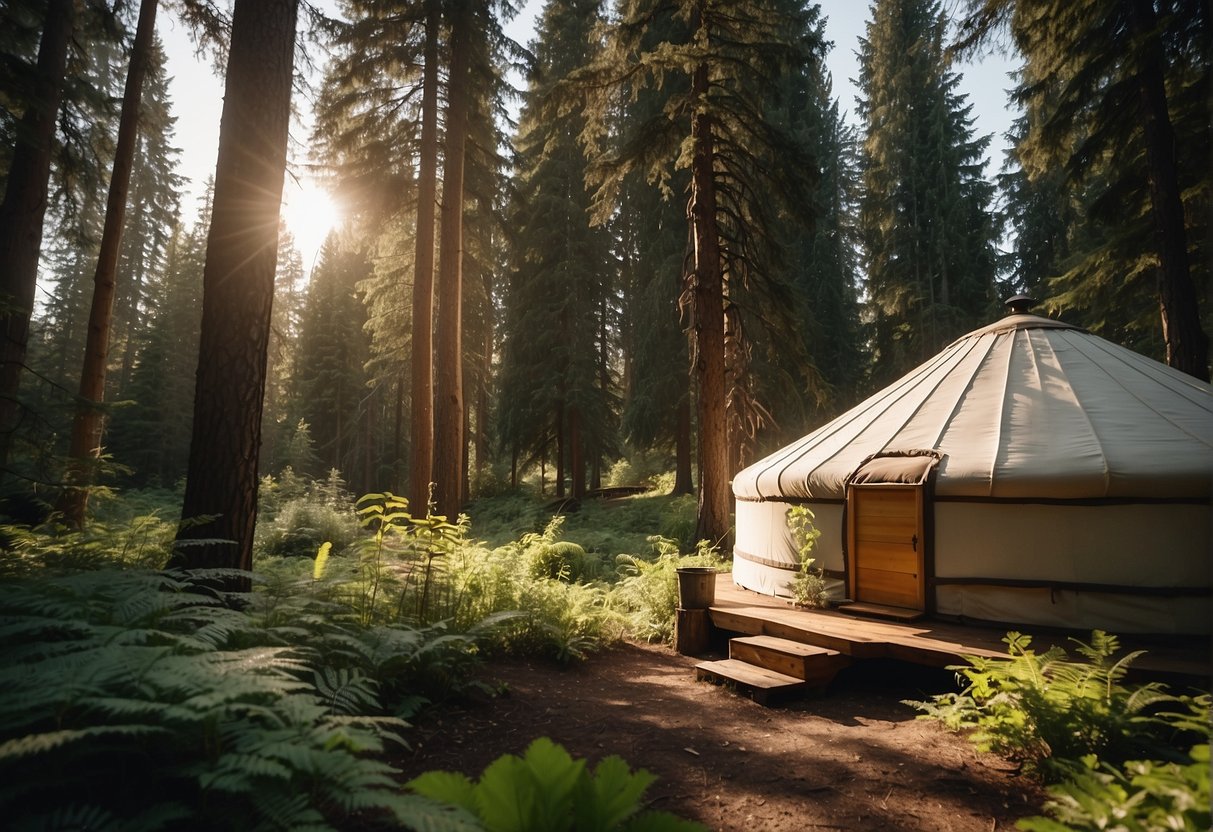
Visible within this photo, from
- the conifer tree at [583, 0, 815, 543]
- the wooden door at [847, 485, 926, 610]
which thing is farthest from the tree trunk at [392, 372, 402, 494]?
the wooden door at [847, 485, 926, 610]

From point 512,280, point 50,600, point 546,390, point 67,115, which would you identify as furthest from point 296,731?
point 512,280

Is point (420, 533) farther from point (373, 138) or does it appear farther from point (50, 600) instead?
point (373, 138)

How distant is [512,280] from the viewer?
17.4 meters

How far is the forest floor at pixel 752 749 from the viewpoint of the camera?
2512 millimetres

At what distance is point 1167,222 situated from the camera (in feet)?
22.9

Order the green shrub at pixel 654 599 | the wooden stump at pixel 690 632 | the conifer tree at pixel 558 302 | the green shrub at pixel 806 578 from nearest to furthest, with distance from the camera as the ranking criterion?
the wooden stump at pixel 690 632 < the green shrub at pixel 806 578 < the green shrub at pixel 654 599 < the conifer tree at pixel 558 302

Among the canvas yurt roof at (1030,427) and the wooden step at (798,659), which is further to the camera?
the canvas yurt roof at (1030,427)

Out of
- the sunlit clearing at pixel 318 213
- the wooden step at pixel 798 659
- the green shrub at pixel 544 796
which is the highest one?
the sunlit clearing at pixel 318 213

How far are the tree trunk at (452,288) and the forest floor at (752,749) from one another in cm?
471

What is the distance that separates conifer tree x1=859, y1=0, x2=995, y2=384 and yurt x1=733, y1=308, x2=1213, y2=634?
1168 cm

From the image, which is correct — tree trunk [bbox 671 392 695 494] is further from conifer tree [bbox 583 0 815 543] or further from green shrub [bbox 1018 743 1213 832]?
green shrub [bbox 1018 743 1213 832]

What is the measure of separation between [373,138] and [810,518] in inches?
360

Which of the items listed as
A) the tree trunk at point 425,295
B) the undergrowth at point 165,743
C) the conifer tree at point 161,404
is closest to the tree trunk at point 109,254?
the tree trunk at point 425,295

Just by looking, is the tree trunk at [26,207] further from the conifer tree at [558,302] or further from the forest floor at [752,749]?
the conifer tree at [558,302]
